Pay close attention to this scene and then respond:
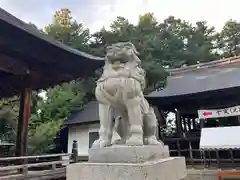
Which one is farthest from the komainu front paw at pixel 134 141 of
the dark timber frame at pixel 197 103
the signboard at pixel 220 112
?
the signboard at pixel 220 112

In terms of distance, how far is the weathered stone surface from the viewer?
5.67 ft

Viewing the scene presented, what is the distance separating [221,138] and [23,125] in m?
5.68

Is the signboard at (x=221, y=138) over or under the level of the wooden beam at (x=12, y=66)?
under

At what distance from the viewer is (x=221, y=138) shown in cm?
807

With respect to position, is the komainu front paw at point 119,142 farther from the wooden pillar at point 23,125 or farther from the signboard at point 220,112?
the signboard at point 220,112

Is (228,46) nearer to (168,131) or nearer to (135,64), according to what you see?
(168,131)

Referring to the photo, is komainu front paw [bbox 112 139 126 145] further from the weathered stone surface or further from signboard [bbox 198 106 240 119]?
signboard [bbox 198 106 240 119]

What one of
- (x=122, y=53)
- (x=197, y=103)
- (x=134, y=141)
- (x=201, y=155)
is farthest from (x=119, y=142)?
(x=197, y=103)

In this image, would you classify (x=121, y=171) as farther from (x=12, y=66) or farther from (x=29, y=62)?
(x=29, y=62)

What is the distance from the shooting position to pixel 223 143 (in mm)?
7816

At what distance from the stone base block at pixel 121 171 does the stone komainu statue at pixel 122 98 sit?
0.73 feet

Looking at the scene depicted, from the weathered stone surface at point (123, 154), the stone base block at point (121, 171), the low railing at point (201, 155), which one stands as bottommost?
the low railing at point (201, 155)

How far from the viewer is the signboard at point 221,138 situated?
776 centimetres

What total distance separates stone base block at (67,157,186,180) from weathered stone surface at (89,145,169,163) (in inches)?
2.7
